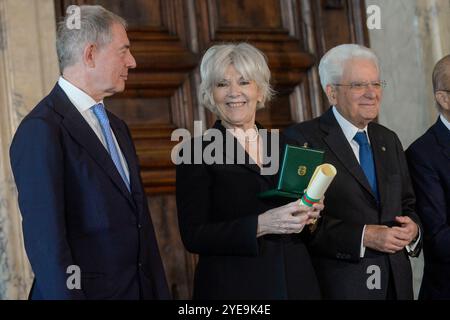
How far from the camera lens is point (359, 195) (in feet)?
12.0

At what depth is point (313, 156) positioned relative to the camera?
3191 millimetres

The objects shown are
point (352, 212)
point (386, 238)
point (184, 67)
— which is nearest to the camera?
point (386, 238)

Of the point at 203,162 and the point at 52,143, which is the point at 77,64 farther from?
the point at 203,162

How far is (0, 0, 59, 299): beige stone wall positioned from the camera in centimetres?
388

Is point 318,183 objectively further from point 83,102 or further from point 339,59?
point 339,59

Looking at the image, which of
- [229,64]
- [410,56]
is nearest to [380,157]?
[229,64]

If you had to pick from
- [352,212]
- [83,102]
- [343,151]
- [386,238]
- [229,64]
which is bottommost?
[386,238]

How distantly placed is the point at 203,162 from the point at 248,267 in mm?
431

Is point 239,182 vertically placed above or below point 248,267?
above

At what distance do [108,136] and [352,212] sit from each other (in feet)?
3.68

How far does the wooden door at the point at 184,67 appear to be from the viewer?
4.36 metres

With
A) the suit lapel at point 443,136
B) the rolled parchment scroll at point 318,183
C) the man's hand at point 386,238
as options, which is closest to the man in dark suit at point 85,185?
the rolled parchment scroll at point 318,183
